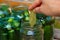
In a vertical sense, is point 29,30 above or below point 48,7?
below

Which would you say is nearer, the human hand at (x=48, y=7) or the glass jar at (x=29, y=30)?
the human hand at (x=48, y=7)

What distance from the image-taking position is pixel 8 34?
0.97 m

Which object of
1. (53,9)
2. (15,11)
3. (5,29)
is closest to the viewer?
(53,9)

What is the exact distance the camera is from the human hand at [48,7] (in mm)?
783

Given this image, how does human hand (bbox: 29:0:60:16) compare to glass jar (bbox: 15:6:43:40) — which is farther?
glass jar (bbox: 15:6:43:40)

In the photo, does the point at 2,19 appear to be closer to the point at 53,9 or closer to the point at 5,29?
the point at 5,29

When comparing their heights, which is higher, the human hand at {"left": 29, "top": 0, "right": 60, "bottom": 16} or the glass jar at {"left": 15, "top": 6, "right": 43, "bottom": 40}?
the human hand at {"left": 29, "top": 0, "right": 60, "bottom": 16}

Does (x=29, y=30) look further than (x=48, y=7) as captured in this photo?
Yes

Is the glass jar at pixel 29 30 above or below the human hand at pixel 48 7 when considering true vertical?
below

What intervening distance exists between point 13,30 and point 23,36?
0.21 ft

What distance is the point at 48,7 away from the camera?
0.80 meters

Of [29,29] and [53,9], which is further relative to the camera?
[29,29]

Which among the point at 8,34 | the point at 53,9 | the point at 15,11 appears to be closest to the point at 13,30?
the point at 8,34

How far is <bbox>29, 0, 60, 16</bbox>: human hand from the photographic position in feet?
2.57
